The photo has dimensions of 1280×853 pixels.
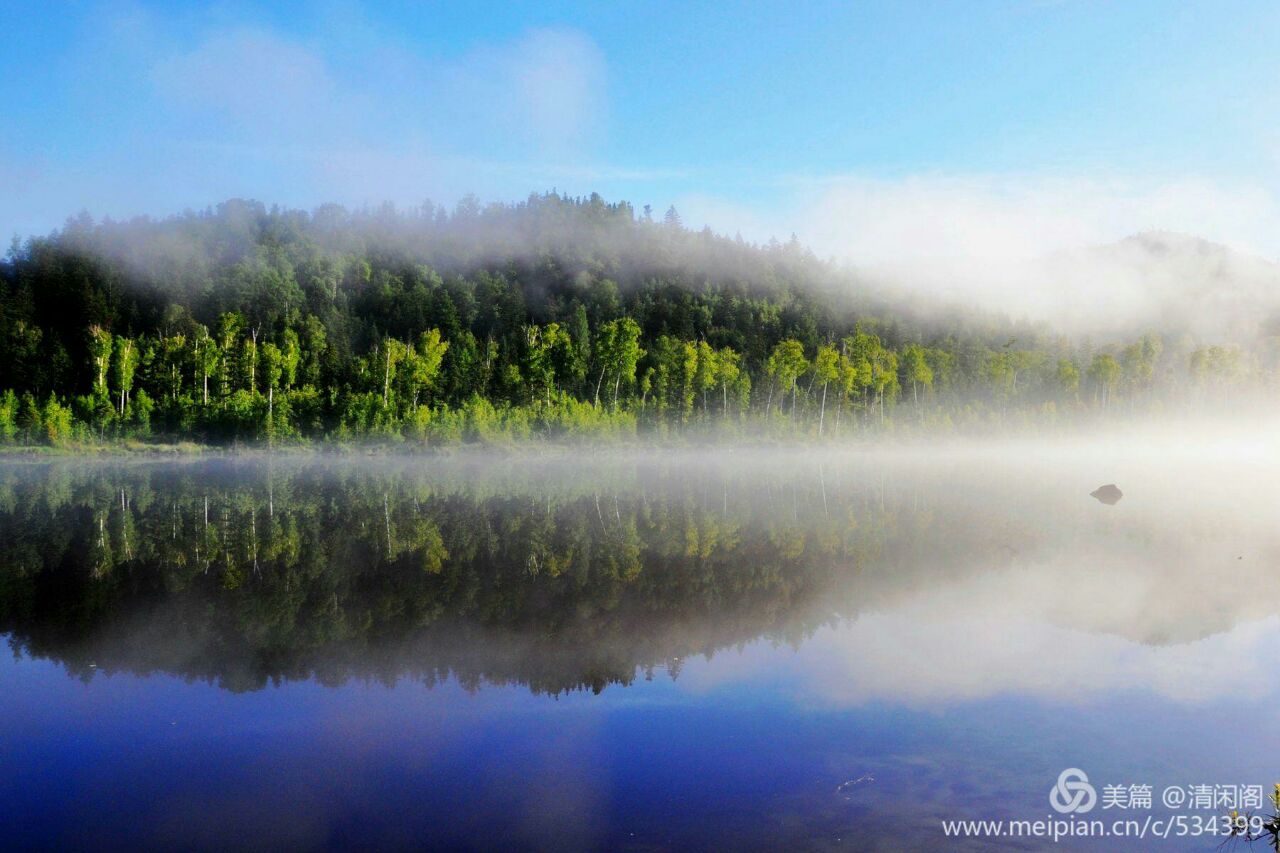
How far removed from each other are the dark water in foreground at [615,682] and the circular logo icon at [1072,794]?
0.13 m

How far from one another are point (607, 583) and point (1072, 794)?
10669 mm

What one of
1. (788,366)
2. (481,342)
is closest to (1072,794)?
(788,366)

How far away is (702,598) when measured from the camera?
671 inches

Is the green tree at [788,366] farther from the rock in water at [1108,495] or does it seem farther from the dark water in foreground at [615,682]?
the dark water in foreground at [615,682]

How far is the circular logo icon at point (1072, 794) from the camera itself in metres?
8.46

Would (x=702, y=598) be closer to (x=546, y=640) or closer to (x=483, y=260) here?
(x=546, y=640)

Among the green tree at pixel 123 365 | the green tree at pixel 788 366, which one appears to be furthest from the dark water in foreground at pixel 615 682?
the green tree at pixel 788 366

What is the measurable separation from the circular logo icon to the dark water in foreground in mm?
134

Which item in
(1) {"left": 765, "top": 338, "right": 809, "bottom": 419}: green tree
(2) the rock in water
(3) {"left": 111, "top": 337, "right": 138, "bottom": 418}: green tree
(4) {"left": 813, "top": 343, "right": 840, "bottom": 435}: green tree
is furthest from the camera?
(4) {"left": 813, "top": 343, "right": 840, "bottom": 435}: green tree

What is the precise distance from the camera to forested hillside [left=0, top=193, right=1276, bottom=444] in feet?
238

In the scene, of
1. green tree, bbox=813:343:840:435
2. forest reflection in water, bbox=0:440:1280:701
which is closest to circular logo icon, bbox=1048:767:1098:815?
forest reflection in water, bbox=0:440:1280:701

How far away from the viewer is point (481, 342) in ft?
368

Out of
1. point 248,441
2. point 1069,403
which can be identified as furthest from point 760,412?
point 1069,403

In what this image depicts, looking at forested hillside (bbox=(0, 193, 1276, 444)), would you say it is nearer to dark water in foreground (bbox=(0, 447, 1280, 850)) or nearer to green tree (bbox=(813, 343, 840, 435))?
green tree (bbox=(813, 343, 840, 435))
